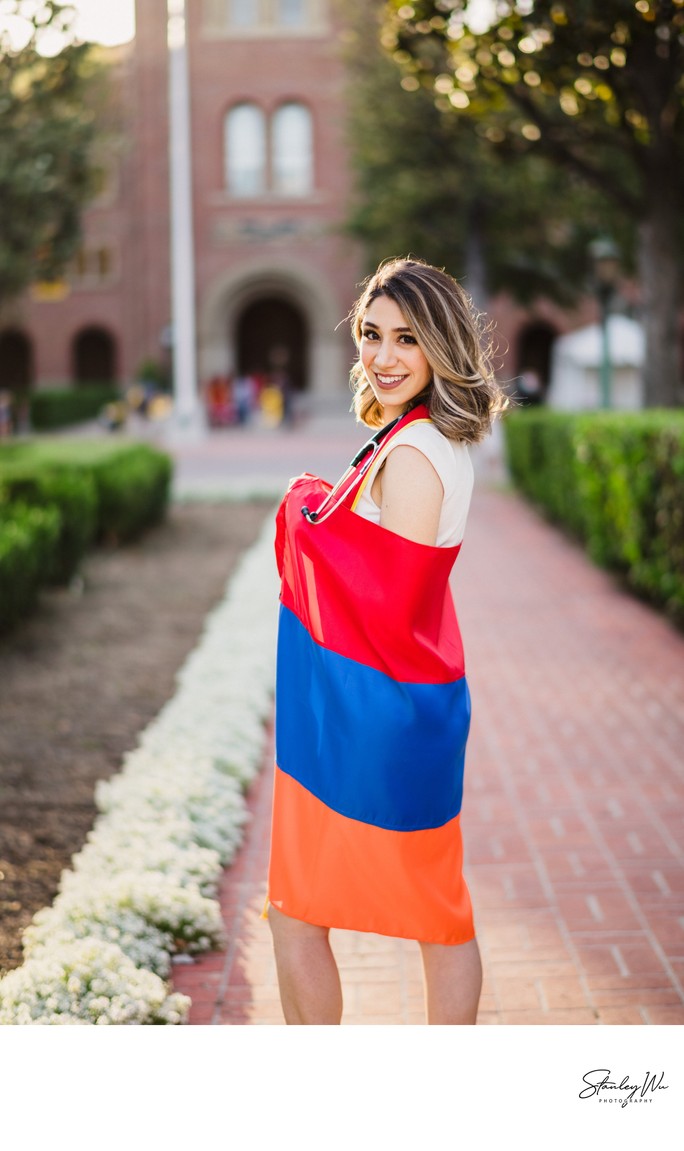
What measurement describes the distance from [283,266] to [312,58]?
6.24 metres

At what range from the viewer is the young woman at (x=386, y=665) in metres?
2.33

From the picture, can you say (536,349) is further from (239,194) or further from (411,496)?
(411,496)

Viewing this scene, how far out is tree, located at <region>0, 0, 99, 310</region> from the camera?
11273 millimetres

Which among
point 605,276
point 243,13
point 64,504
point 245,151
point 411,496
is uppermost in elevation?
point 243,13

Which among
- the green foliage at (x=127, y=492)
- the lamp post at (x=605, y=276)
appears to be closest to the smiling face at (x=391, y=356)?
the green foliage at (x=127, y=492)

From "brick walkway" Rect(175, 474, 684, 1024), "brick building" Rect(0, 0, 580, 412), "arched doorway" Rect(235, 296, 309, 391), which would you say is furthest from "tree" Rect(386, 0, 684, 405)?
"arched doorway" Rect(235, 296, 309, 391)

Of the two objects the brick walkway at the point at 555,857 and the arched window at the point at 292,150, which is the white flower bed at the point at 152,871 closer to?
the brick walkway at the point at 555,857

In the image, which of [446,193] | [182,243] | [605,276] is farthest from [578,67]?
[182,243]

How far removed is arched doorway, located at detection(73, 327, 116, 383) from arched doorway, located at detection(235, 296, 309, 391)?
178 inches

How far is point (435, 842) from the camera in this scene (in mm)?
2469

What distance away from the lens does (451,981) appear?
254 cm

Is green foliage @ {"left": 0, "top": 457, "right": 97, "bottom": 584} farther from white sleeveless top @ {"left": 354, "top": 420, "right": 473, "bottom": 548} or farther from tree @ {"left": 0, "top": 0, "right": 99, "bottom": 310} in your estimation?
white sleeveless top @ {"left": 354, "top": 420, "right": 473, "bottom": 548}

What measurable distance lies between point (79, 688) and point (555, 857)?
3.35m
